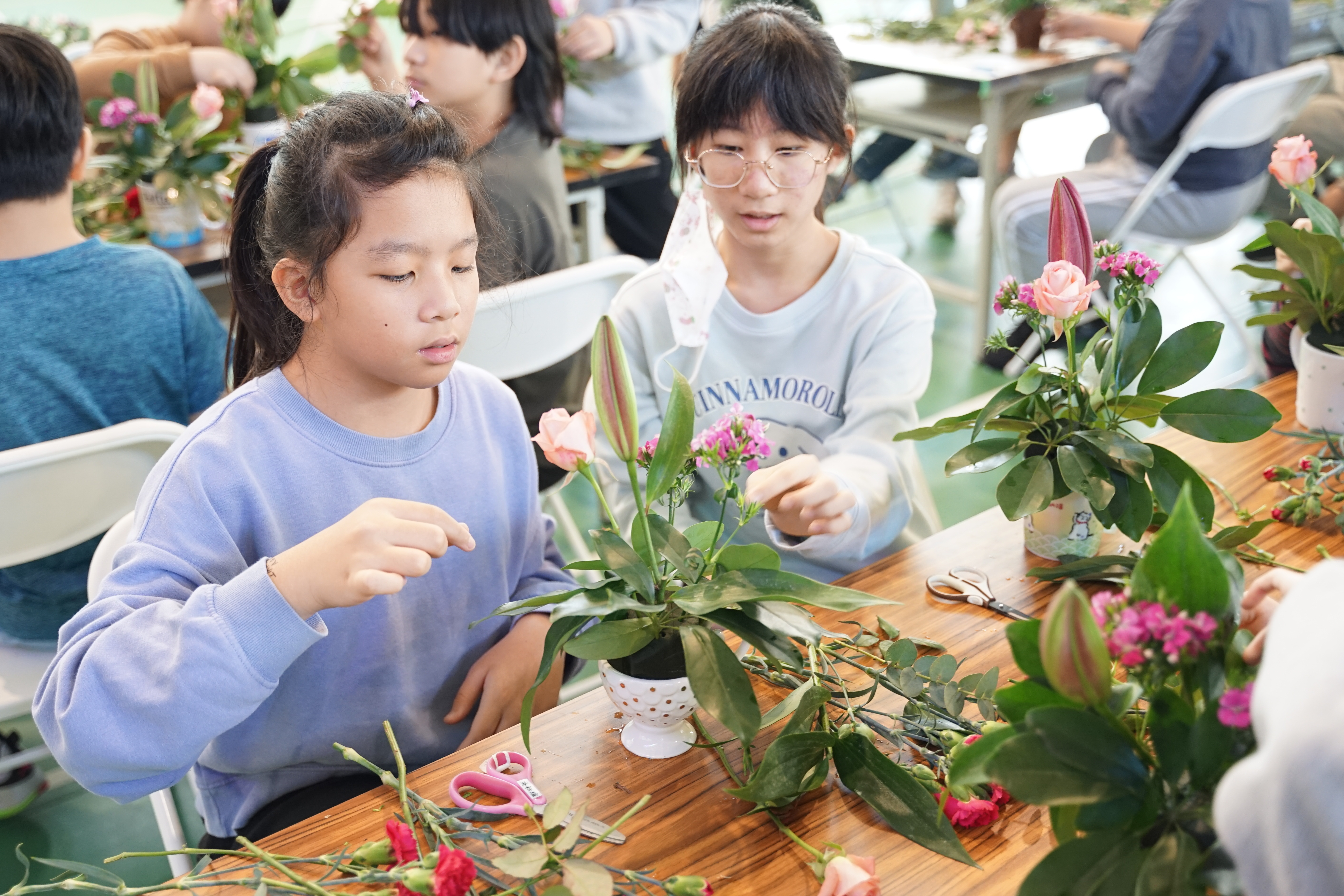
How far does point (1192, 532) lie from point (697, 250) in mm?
921

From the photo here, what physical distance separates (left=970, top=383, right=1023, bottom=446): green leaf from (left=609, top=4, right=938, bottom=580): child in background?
0.62 ft

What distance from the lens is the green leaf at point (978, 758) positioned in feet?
1.89

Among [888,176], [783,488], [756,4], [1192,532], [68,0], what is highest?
[756,4]

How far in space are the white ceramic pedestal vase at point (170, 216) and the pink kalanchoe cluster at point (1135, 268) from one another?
5.62 ft

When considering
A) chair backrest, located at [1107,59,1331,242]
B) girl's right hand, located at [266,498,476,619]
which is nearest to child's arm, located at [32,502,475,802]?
girl's right hand, located at [266,498,476,619]

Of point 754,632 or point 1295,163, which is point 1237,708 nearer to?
point 754,632

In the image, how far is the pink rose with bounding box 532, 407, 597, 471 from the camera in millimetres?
716

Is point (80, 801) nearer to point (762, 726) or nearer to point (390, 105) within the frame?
point (390, 105)

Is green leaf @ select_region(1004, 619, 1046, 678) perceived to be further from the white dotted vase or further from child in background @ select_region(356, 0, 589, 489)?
Answer: child in background @ select_region(356, 0, 589, 489)

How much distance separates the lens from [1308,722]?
1.35 ft

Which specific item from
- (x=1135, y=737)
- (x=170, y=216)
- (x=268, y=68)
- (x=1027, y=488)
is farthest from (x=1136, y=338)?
(x=268, y=68)

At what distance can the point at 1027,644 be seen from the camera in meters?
0.58

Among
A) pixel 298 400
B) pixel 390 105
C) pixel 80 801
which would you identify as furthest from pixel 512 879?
pixel 80 801

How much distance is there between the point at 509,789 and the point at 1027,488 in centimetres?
50
